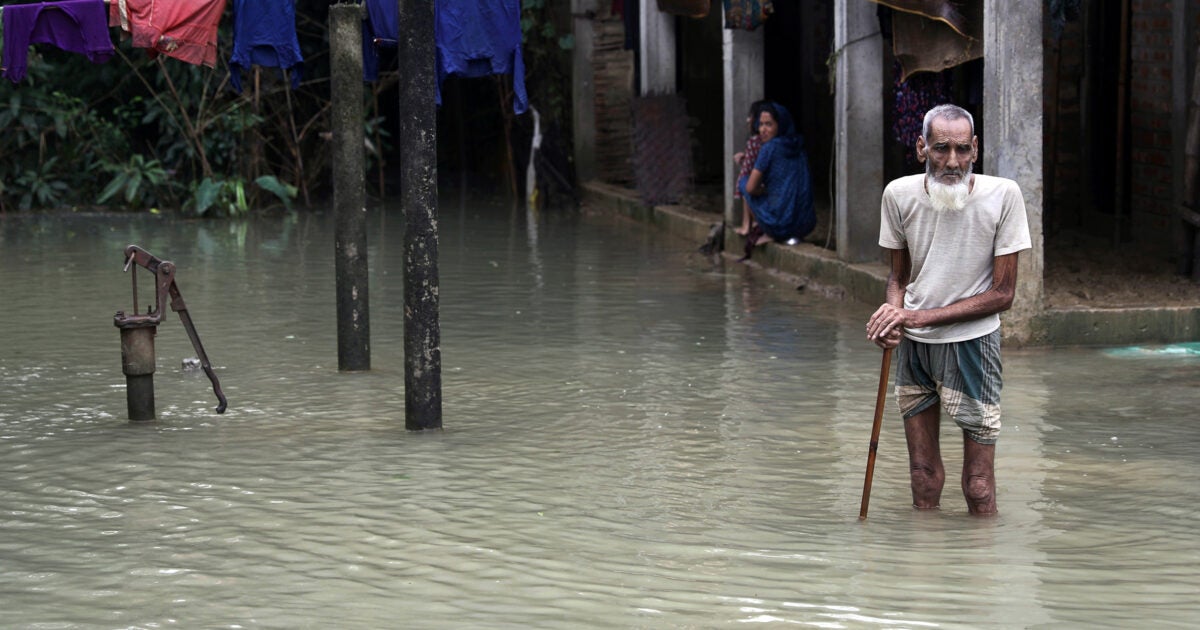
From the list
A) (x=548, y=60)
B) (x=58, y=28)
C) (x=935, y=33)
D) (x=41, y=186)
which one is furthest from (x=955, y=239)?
(x=548, y=60)

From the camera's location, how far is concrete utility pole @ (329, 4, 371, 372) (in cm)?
841

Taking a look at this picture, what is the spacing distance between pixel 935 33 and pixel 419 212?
431 centimetres

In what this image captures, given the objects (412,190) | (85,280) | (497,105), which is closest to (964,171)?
(412,190)

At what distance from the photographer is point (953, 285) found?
5.29 metres

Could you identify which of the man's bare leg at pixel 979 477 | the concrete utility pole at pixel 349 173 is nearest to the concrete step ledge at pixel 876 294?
the concrete utility pole at pixel 349 173

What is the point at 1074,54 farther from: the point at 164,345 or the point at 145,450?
the point at 145,450

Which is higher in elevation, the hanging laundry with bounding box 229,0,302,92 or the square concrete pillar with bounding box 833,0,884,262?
the hanging laundry with bounding box 229,0,302,92

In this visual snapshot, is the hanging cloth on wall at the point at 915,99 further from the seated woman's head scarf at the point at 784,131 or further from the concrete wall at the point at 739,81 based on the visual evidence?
the concrete wall at the point at 739,81

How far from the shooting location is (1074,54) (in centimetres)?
1274

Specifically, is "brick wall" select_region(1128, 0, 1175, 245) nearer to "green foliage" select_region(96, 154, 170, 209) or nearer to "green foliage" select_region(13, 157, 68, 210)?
"green foliage" select_region(96, 154, 170, 209)

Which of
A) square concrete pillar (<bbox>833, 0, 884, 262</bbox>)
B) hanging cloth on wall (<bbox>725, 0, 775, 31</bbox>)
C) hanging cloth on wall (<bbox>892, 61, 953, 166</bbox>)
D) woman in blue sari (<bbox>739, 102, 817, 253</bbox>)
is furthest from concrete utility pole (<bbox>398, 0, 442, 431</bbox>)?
woman in blue sari (<bbox>739, 102, 817, 253</bbox>)

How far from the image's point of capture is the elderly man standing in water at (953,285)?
5215 mm

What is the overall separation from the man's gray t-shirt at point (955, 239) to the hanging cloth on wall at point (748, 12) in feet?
24.5

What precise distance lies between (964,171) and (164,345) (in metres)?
5.96
